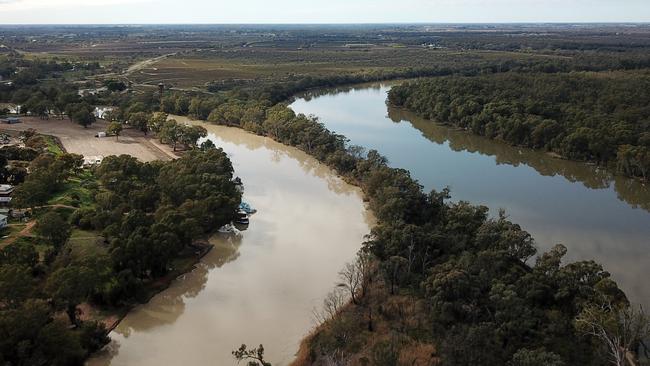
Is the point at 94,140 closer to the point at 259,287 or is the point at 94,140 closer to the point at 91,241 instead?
the point at 91,241

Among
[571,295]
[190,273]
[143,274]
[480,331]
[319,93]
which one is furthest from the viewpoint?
[319,93]

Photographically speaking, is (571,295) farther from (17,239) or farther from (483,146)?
(483,146)

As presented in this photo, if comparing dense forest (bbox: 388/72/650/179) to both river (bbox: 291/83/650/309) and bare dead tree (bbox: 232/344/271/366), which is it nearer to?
river (bbox: 291/83/650/309)

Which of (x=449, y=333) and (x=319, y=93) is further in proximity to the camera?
(x=319, y=93)

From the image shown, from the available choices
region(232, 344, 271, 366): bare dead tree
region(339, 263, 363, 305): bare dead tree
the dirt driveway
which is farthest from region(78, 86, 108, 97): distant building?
region(232, 344, 271, 366): bare dead tree

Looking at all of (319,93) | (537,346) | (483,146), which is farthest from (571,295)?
(319,93)

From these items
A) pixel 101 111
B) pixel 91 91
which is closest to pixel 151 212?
pixel 101 111
